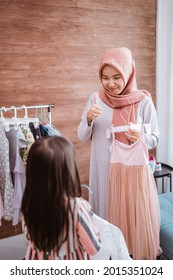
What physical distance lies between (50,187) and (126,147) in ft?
2.87

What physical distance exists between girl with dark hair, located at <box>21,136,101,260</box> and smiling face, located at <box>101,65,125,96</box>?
82 centimetres

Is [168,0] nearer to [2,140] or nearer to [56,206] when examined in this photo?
[2,140]

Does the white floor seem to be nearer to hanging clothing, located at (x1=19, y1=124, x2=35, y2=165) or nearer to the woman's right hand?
hanging clothing, located at (x1=19, y1=124, x2=35, y2=165)

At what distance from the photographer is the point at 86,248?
3.03ft

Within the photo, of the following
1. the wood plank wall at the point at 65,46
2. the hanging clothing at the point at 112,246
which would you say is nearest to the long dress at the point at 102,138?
the hanging clothing at the point at 112,246

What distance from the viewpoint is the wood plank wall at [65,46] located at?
218 centimetres

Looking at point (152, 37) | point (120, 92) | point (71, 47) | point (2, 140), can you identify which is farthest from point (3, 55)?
point (152, 37)

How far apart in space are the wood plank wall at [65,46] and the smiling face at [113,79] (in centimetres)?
82

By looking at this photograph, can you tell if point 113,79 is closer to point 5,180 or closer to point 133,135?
point 133,135

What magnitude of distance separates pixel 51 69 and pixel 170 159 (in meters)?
1.48

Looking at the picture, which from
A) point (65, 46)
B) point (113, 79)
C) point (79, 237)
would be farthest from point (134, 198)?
point (65, 46)

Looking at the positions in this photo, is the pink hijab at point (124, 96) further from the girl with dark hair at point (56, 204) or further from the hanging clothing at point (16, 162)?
the girl with dark hair at point (56, 204)

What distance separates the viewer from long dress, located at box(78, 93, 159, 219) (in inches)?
66.4

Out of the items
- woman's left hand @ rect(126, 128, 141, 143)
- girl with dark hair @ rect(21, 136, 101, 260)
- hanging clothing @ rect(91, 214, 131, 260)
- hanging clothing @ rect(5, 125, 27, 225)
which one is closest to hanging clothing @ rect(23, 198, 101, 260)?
girl with dark hair @ rect(21, 136, 101, 260)
